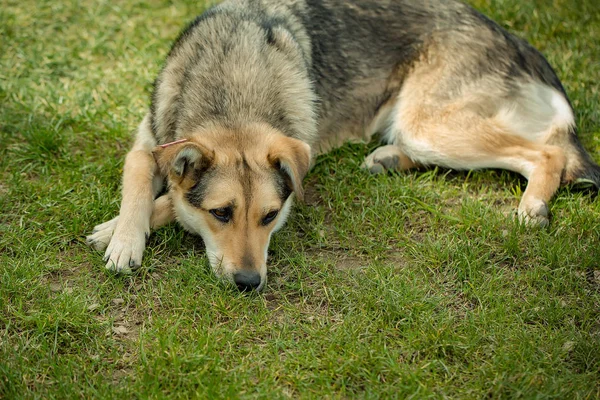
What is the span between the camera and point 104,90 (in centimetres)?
757

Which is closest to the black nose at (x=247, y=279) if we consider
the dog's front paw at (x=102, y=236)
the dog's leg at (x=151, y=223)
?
the dog's leg at (x=151, y=223)

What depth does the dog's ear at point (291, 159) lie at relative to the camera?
515 centimetres

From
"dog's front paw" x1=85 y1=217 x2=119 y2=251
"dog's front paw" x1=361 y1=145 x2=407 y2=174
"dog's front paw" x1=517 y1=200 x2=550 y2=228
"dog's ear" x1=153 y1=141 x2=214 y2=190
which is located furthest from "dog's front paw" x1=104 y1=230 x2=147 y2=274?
"dog's front paw" x1=517 y1=200 x2=550 y2=228

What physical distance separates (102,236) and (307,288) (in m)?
1.71

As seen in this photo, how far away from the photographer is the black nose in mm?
4992

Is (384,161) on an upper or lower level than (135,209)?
lower

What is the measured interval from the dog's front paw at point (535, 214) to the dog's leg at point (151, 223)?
3.03 meters

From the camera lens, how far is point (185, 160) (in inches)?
197

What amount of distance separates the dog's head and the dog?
10 millimetres

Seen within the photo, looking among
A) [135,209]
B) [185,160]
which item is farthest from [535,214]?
[135,209]

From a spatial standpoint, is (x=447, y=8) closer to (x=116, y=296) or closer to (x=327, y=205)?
(x=327, y=205)

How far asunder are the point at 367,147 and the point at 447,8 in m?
1.63

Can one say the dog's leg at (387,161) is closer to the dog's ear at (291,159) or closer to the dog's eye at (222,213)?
the dog's ear at (291,159)

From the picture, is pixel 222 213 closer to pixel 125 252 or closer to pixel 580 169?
pixel 125 252
